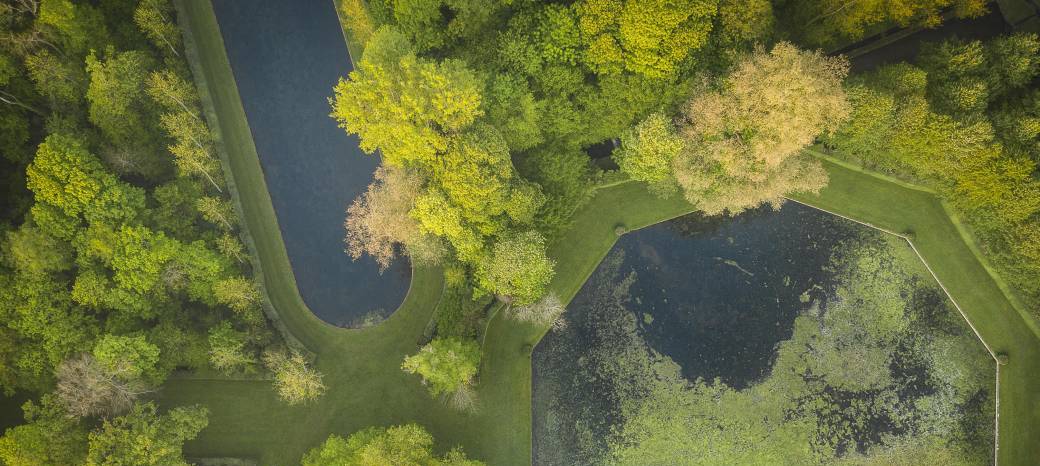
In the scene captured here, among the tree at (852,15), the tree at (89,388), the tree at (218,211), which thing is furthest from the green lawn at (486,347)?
the tree at (852,15)

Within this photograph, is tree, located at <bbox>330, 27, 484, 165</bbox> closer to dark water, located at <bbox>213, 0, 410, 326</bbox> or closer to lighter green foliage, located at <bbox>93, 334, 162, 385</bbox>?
dark water, located at <bbox>213, 0, 410, 326</bbox>

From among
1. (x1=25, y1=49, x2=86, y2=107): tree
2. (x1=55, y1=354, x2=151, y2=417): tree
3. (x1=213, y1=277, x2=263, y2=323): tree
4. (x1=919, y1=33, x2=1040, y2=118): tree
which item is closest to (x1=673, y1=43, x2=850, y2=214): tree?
(x1=919, y1=33, x2=1040, y2=118): tree

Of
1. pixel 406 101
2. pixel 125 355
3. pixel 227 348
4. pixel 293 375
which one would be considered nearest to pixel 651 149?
pixel 406 101

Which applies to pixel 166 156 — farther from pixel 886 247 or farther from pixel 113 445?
pixel 886 247

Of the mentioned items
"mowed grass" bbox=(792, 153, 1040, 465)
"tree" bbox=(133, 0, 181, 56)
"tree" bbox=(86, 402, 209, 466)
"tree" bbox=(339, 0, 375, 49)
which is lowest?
"mowed grass" bbox=(792, 153, 1040, 465)

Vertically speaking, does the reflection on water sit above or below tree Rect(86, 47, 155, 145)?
below

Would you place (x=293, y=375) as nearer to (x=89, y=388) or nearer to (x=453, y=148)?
(x=89, y=388)
